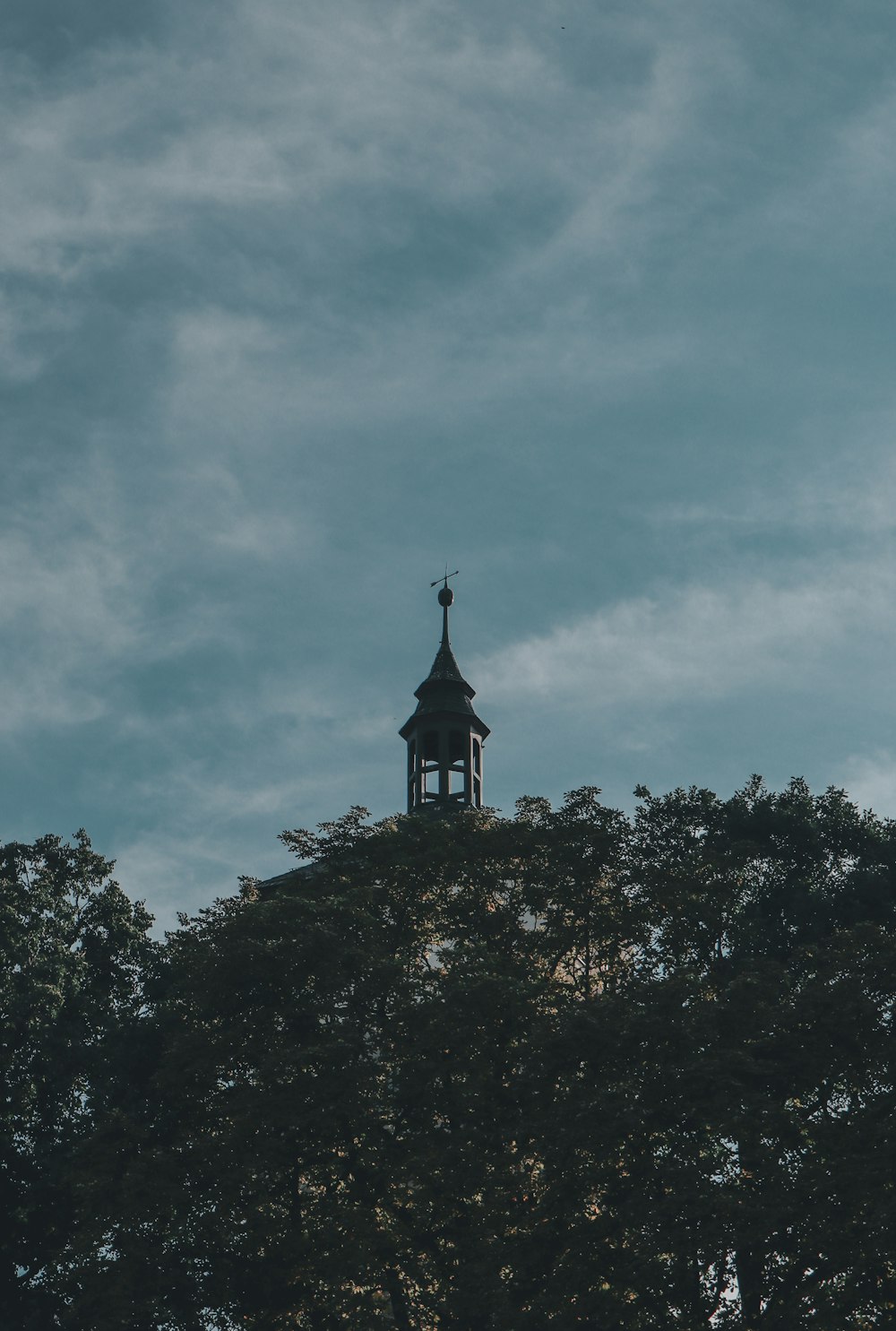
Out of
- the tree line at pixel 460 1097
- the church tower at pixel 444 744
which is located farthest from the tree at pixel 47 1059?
the church tower at pixel 444 744

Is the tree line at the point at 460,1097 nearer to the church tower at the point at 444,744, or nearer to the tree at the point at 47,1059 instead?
the tree at the point at 47,1059

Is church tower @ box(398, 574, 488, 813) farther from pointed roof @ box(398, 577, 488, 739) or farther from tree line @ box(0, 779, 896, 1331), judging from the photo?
tree line @ box(0, 779, 896, 1331)

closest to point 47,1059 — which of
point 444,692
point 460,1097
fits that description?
point 460,1097

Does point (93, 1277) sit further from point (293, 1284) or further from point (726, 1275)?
point (726, 1275)

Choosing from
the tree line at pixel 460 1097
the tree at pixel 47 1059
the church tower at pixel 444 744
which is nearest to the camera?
the tree line at pixel 460 1097

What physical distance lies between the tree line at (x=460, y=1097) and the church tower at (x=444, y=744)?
1839cm

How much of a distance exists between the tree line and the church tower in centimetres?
1839

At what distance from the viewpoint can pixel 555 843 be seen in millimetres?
33062

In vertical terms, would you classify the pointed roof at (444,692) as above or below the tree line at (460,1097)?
above

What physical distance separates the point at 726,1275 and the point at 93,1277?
1230cm

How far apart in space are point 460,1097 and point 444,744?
2846cm

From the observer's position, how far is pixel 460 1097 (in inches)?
1094

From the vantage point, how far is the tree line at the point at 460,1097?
80.7ft

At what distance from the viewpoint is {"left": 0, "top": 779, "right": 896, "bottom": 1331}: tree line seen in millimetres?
24609
